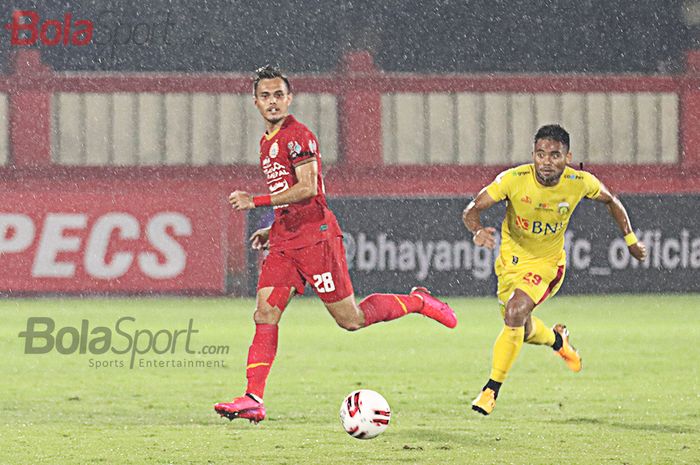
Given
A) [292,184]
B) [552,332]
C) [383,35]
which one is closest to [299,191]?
[292,184]

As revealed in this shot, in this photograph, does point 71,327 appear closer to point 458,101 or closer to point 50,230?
point 50,230

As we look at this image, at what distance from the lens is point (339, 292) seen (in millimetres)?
8477

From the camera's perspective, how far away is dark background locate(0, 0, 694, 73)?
91.2 ft

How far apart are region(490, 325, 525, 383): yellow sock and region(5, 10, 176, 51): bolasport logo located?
19.3m

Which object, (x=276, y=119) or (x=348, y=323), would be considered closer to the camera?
(x=276, y=119)

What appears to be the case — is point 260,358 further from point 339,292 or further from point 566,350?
point 566,350

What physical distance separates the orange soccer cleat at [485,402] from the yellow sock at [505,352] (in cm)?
13

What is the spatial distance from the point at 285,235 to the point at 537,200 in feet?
5.64

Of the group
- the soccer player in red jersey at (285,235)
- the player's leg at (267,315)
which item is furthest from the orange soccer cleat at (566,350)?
the player's leg at (267,315)

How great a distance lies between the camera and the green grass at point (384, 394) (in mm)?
7793

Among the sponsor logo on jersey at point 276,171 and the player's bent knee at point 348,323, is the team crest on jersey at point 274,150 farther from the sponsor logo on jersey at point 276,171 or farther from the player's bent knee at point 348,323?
the player's bent knee at point 348,323

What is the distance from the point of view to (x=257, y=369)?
8062mm

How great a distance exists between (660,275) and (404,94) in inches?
335

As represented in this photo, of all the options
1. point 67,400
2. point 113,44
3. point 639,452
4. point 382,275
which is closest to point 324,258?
point 639,452
